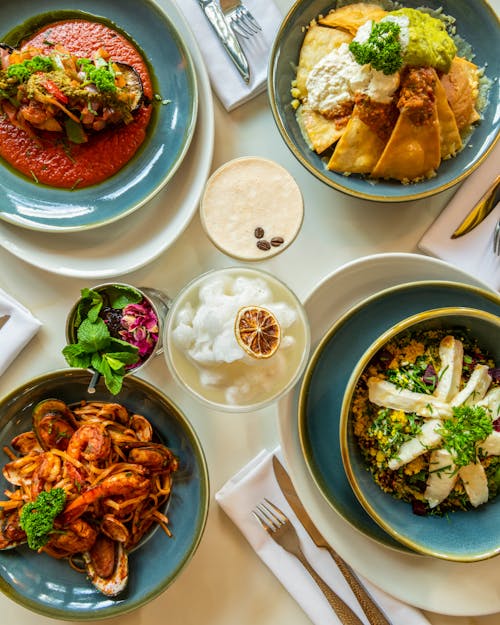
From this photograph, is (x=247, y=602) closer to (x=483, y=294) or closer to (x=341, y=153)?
Answer: (x=483, y=294)

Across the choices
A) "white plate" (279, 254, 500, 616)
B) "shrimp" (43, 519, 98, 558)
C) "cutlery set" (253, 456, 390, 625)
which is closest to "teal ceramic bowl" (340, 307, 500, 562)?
"white plate" (279, 254, 500, 616)

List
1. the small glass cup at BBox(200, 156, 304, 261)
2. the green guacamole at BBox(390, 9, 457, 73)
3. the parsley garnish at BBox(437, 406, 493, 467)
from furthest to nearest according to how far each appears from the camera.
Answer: the small glass cup at BBox(200, 156, 304, 261)
the green guacamole at BBox(390, 9, 457, 73)
the parsley garnish at BBox(437, 406, 493, 467)

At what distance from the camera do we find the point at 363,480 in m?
1.89

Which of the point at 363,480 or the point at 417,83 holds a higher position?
the point at 417,83

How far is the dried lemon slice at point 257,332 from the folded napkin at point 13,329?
2.64ft

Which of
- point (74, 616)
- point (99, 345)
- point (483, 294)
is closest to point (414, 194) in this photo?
point (483, 294)

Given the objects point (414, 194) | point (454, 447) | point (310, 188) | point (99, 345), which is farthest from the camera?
point (310, 188)

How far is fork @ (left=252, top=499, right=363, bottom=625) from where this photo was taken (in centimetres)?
214

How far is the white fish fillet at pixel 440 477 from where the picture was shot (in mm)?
1796

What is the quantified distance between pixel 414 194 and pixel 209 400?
0.94 m

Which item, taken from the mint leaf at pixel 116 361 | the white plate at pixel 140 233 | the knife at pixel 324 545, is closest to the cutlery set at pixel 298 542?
the knife at pixel 324 545

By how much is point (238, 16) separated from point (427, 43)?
66 centimetres

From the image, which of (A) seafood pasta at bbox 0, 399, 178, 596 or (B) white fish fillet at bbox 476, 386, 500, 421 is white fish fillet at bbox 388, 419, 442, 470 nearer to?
(B) white fish fillet at bbox 476, 386, 500, 421

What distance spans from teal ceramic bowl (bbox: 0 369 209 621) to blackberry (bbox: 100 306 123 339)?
0.16m
